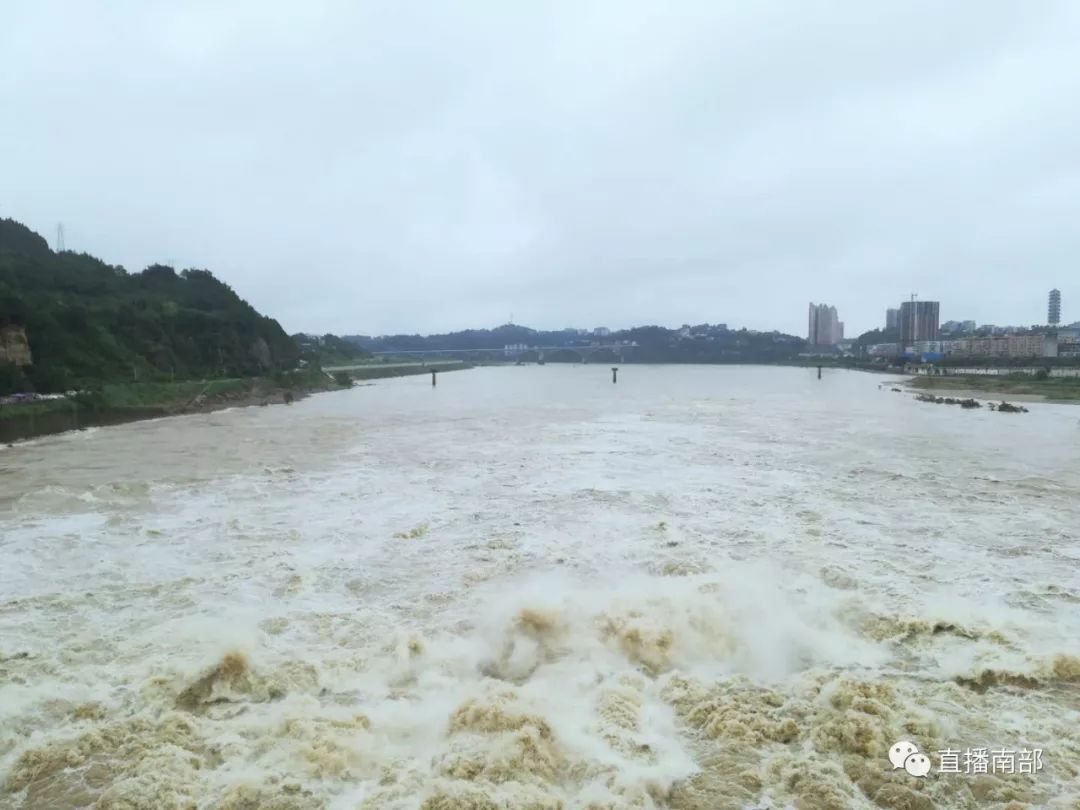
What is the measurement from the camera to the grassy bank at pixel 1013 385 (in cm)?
4328

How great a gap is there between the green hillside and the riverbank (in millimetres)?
1744

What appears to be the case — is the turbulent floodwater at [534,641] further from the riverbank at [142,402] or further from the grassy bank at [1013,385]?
the grassy bank at [1013,385]

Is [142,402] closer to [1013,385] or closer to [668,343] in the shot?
[1013,385]

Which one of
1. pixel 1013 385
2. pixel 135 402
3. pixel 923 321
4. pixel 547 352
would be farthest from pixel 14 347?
pixel 923 321

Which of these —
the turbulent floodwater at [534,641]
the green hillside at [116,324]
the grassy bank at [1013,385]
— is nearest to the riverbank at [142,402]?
the green hillside at [116,324]

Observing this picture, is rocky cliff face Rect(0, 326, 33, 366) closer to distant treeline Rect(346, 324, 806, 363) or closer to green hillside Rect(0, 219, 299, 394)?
green hillside Rect(0, 219, 299, 394)

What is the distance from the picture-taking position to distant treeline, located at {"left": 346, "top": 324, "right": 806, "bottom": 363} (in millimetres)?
138125

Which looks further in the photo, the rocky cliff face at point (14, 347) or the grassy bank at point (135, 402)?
Answer: the rocky cliff face at point (14, 347)

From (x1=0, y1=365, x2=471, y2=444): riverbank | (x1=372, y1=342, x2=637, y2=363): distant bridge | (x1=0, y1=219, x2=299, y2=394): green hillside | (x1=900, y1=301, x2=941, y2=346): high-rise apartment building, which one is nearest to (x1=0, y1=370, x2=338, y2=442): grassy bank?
(x1=0, y1=365, x2=471, y2=444): riverbank

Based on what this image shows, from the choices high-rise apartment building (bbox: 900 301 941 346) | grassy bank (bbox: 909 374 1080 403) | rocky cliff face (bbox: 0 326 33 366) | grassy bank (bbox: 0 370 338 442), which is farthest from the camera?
high-rise apartment building (bbox: 900 301 941 346)

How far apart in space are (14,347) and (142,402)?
5.29 meters

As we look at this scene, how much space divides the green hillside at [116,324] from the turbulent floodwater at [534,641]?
1991cm

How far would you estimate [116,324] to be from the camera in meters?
40.6

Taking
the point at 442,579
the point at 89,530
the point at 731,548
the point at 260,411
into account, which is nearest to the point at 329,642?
the point at 442,579
